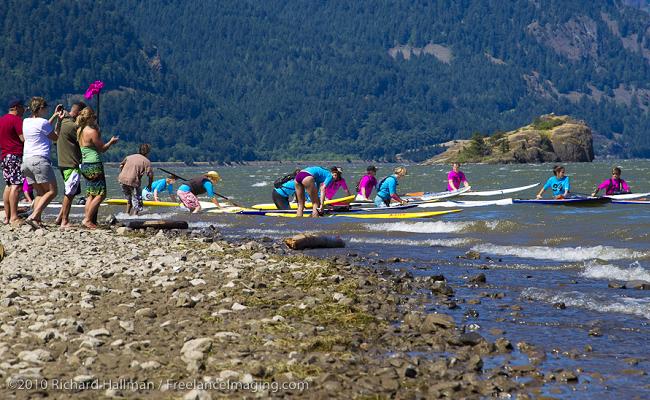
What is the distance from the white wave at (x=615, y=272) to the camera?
41.7 feet

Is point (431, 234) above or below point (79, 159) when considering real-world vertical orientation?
below

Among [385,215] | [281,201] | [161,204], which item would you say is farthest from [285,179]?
[161,204]

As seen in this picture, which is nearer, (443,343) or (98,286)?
(443,343)

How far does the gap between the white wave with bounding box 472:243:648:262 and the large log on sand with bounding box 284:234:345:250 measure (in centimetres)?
277

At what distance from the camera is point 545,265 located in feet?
47.0

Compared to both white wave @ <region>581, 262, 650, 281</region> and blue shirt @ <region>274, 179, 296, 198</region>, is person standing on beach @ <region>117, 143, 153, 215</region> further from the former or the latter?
white wave @ <region>581, 262, 650, 281</region>

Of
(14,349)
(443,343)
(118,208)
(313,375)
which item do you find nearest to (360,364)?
(313,375)

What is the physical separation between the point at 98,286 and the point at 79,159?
6316 mm

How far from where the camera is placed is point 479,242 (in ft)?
59.6

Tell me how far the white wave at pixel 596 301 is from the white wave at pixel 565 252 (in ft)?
13.5

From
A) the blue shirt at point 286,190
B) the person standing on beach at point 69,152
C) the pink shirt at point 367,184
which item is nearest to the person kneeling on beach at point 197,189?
the blue shirt at point 286,190

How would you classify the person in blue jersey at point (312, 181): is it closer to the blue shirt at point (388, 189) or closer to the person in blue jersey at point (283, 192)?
the person in blue jersey at point (283, 192)

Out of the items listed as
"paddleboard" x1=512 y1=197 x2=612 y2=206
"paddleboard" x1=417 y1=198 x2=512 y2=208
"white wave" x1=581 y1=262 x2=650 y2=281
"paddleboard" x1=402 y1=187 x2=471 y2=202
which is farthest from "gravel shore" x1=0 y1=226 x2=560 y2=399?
"paddleboard" x1=402 y1=187 x2=471 y2=202

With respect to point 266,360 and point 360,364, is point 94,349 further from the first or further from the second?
point 360,364
